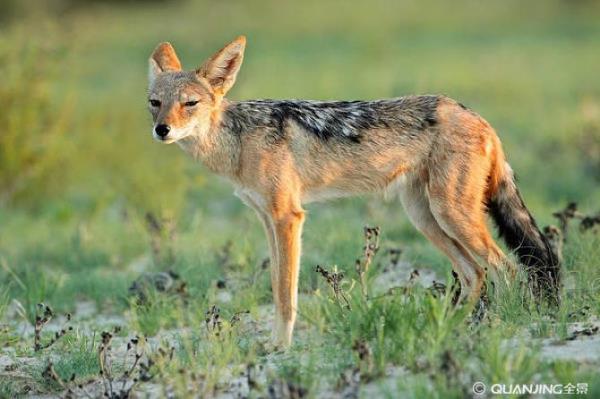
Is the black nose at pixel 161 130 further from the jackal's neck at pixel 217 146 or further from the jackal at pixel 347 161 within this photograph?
the jackal's neck at pixel 217 146

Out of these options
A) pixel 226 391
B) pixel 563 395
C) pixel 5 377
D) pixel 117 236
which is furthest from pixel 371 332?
pixel 117 236

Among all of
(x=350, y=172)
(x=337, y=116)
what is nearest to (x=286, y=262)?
(x=350, y=172)

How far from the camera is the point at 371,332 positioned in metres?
5.31

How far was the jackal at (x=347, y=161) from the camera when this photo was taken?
6.40m

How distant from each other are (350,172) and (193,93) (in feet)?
3.84

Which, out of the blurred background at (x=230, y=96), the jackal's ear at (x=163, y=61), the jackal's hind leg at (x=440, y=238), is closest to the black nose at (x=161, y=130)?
the jackal's ear at (x=163, y=61)

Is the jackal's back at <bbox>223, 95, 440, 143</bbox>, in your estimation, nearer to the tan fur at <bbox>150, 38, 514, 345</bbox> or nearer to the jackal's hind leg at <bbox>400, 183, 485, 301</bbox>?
the tan fur at <bbox>150, 38, 514, 345</bbox>

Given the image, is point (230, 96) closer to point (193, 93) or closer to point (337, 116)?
point (337, 116)

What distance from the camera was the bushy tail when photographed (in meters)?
6.29

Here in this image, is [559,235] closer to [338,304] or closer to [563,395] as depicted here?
[338,304]

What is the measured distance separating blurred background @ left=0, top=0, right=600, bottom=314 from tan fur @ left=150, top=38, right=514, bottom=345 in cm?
118

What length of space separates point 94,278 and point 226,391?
3.36 metres

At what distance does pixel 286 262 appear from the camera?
21.0 ft

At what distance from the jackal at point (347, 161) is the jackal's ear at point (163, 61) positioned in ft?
0.18
